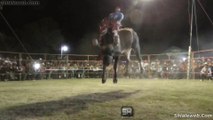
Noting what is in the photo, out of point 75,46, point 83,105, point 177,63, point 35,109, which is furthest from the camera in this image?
point 75,46

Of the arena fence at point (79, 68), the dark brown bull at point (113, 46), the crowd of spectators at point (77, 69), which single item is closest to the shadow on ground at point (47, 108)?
the dark brown bull at point (113, 46)

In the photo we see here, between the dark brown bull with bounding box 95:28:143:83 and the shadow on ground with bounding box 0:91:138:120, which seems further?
the dark brown bull with bounding box 95:28:143:83

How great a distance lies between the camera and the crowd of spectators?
73.0 ft

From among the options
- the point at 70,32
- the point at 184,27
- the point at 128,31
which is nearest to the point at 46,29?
the point at 70,32

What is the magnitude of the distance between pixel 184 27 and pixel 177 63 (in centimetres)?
2219

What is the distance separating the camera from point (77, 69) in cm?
2612

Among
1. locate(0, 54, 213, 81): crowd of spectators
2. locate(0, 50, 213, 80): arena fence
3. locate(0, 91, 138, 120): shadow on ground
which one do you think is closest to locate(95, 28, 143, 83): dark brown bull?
locate(0, 91, 138, 120): shadow on ground

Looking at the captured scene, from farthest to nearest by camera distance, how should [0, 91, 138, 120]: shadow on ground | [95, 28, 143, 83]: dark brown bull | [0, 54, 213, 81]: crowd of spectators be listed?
[0, 54, 213, 81]: crowd of spectators
[95, 28, 143, 83]: dark brown bull
[0, 91, 138, 120]: shadow on ground

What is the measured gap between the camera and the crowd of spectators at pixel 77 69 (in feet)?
73.0

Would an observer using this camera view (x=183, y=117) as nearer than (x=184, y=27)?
Yes

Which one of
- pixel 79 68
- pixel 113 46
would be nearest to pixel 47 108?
pixel 113 46

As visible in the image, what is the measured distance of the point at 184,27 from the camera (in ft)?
147

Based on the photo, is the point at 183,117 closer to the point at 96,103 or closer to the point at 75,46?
the point at 96,103

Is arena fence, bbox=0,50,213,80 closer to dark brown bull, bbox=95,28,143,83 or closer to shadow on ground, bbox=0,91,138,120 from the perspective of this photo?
dark brown bull, bbox=95,28,143,83
